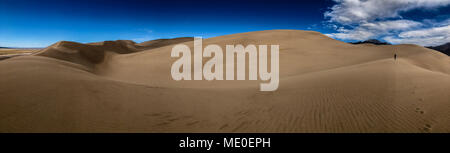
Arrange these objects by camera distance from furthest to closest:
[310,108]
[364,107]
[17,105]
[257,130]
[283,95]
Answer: [283,95] < [310,108] < [364,107] < [257,130] < [17,105]

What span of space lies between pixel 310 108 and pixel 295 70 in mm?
9429

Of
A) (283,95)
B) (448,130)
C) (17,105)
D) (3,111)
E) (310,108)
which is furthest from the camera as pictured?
(283,95)

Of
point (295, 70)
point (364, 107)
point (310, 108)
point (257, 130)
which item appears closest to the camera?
point (257, 130)

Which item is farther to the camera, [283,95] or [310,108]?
[283,95]

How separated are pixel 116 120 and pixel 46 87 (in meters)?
2.58

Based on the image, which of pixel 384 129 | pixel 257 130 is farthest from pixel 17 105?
pixel 384 129

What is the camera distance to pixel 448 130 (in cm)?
348

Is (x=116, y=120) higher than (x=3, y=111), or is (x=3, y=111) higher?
(x=3, y=111)
